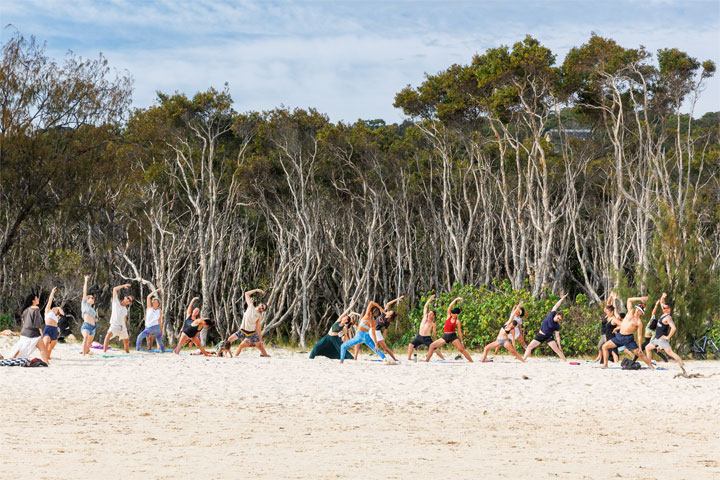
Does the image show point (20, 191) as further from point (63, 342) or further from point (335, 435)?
point (335, 435)

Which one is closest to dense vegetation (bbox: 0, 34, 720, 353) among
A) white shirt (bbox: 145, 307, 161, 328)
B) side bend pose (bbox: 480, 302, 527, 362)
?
side bend pose (bbox: 480, 302, 527, 362)

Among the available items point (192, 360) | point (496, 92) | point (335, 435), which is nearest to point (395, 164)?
point (496, 92)

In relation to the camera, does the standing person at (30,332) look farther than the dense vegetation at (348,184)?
No

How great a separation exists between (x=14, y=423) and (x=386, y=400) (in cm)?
498

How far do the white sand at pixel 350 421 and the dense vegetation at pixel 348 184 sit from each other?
9.26 metres

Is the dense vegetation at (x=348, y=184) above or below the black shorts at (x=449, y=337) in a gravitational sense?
above

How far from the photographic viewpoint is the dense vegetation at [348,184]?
87.9ft

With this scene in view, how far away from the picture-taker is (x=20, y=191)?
2577 cm

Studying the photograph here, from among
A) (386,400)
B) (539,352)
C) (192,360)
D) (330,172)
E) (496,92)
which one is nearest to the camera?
(386,400)

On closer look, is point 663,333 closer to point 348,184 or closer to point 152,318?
point 152,318

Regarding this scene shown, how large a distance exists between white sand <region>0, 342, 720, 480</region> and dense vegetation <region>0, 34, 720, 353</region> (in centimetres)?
926

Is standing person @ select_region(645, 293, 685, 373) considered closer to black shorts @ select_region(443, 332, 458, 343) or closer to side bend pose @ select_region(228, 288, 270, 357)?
black shorts @ select_region(443, 332, 458, 343)

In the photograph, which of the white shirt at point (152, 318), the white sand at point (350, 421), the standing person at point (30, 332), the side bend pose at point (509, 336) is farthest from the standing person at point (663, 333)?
the standing person at point (30, 332)

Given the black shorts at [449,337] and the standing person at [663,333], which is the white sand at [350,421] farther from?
the standing person at [663,333]
